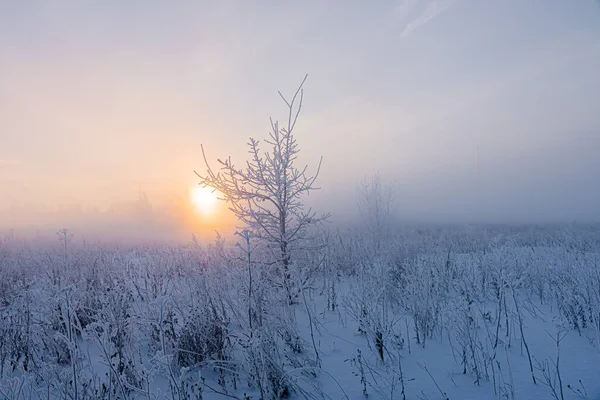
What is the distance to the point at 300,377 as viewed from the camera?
124 inches

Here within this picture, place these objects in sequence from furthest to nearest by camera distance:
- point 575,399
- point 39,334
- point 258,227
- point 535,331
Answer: point 258,227 → point 535,331 → point 39,334 → point 575,399

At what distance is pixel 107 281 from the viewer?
6035 mm

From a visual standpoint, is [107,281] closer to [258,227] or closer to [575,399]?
[258,227]

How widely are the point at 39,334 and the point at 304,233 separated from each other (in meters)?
4.20

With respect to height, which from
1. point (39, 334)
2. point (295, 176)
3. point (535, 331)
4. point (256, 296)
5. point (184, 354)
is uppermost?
point (295, 176)

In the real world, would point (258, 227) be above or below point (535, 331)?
above

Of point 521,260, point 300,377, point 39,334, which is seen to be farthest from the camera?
point 521,260

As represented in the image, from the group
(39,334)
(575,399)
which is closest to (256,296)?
(39,334)

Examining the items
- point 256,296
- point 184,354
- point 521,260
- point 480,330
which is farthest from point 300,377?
point 521,260

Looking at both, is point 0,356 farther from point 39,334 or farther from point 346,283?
point 346,283

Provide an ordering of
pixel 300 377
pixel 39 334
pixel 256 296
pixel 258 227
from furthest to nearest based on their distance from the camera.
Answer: pixel 258 227 < pixel 39 334 < pixel 256 296 < pixel 300 377

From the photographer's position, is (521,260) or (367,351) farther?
(521,260)

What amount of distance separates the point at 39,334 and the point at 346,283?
5.92 metres

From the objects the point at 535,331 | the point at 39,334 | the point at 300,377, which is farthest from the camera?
the point at 535,331
